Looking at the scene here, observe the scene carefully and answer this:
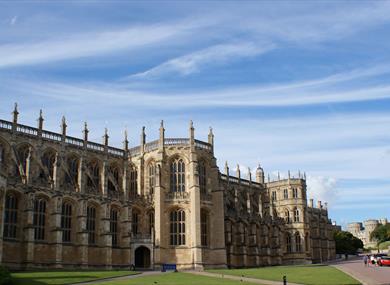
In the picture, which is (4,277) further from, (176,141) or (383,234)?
(383,234)

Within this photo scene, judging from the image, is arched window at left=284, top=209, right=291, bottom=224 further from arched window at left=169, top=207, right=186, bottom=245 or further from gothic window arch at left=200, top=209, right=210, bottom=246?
arched window at left=169, top=207, right=186, bottom=245

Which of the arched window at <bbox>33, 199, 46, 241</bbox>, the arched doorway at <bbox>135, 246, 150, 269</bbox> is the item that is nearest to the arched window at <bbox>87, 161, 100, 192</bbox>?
the arched window at <bbox>33, 199, 46, 241</bbox>

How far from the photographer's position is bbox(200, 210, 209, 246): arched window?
7344 centimetres

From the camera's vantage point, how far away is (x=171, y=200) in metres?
72.4

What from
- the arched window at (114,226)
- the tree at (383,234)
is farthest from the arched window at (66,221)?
the tree at (383,234)

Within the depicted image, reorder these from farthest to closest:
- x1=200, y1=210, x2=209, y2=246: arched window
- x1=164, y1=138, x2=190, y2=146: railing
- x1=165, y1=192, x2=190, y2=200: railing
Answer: x1=164, y1=138, x2=190, y2=146: railing < x1=200, y1=210, x2=209, y2=246: arched window < x1=165, y1=192, x2=190, y2=200: railing

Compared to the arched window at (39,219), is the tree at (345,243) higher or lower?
lower

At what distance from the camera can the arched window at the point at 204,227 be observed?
73438 millimetres

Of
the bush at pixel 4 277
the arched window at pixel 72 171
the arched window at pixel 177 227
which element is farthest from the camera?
the arched window at pixel 177 227

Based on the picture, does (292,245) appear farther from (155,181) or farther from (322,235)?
(155,181)

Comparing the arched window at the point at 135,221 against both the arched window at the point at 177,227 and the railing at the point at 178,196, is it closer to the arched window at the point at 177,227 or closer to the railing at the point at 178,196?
the arched window at the point at 177,227

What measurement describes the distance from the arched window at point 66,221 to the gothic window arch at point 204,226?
18.7 m

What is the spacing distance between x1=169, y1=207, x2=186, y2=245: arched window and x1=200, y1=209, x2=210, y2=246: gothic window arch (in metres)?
3.03

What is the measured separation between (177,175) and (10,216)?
24.4m
